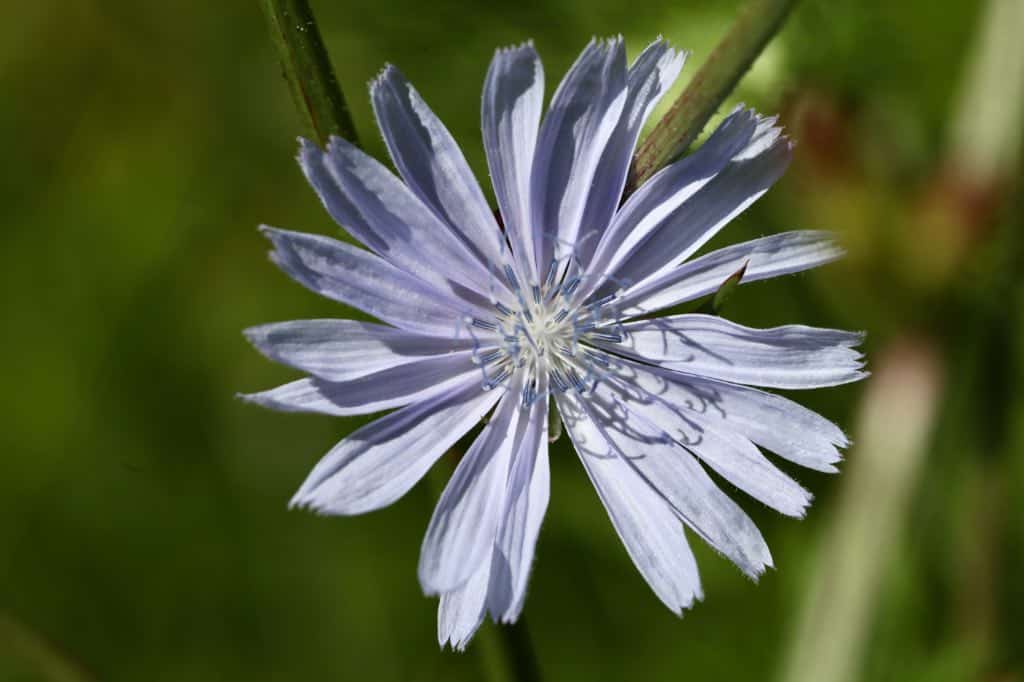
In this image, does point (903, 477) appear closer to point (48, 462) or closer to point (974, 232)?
point (974, 232)

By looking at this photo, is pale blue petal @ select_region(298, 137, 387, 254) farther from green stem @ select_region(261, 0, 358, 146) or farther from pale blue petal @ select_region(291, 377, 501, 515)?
pale blue petal @ select_region(291, 377, 501, 515)

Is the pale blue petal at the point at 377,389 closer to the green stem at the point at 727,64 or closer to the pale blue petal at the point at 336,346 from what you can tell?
the pale blue petal at the point at 336,346

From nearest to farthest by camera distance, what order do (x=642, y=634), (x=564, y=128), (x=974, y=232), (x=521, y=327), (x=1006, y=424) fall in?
1. (x=974, y=232)
2. (x=564, y=128)
3. (x=521, y=327)
4. (x=1006, y=424)
5. (x=642, y=634)

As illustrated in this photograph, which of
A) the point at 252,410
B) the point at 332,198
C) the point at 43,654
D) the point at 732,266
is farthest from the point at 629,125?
the point at 252,410

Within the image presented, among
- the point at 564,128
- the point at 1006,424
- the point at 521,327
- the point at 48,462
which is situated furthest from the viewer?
the point at 48,462

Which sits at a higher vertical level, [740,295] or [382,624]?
[740,295]

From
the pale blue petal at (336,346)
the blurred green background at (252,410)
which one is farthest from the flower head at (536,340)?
the blurred green background at (252,410)

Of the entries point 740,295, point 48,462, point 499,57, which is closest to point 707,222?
point 499,57
